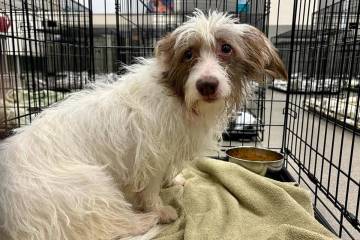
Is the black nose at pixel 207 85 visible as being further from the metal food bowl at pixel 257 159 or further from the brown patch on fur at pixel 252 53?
the metal food bowl at pixel 257 159

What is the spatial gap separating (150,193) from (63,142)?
505mm

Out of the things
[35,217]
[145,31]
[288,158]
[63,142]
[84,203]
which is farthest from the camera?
[145,31]

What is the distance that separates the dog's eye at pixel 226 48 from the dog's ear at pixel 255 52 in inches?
2.0

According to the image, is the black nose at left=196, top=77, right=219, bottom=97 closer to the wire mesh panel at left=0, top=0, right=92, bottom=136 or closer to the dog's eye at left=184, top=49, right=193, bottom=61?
the dog's eye at left=184, top=49, right=193, bottom=61

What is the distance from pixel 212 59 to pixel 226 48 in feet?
0.34

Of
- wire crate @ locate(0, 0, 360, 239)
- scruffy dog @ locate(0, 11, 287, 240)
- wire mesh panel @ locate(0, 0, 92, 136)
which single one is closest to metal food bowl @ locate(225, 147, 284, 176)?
wire crate @ locate(0, 0, 360, 239)

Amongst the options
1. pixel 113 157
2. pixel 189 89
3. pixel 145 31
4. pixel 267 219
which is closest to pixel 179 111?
pixel 189 89

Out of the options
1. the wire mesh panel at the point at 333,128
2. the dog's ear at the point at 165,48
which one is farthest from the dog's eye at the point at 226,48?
the wire mesh panel at the point at 333,128

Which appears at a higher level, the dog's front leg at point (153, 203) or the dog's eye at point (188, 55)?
the dog's eye at point (188, 55)

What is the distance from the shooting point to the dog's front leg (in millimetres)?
1559

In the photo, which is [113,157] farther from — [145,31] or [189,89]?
[145,31]

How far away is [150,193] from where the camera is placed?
5.14ft

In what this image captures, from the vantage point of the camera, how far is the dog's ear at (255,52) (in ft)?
4.53

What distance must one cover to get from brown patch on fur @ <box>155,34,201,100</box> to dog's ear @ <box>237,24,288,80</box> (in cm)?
22
